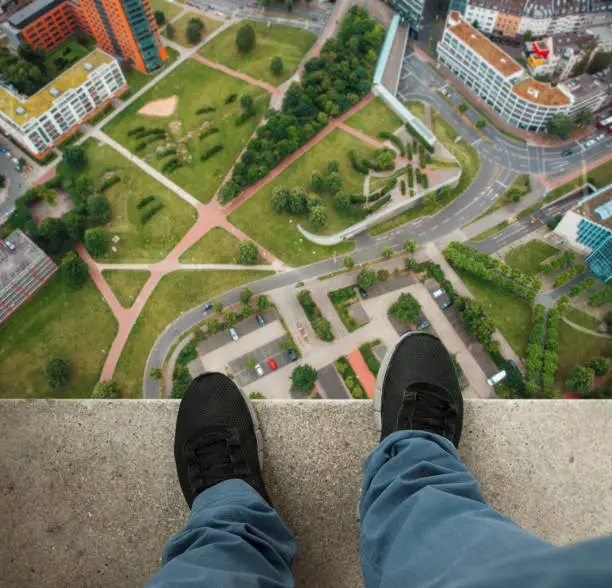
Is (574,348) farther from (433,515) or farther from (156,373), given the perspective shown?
(433,515)

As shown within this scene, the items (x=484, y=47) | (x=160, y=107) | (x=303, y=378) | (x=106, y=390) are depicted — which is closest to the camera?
(x=106, y=390)

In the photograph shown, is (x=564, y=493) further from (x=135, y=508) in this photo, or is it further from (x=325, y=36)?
(x=325, y=36)

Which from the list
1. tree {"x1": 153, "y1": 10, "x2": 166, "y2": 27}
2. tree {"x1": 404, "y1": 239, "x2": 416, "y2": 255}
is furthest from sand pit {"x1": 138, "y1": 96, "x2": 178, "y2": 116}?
tree {"x1": 404, "y1": 239, "x2": 416, "y2": 255}

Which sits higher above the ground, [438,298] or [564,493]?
[564,493]

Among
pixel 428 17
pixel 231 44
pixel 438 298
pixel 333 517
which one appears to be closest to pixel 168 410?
pixel 333 517

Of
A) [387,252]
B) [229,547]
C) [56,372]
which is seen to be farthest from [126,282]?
[229,547]

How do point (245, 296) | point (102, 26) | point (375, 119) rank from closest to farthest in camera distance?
1. point (245, 296)
2. point (375, 119)
3. point (102, 26)
